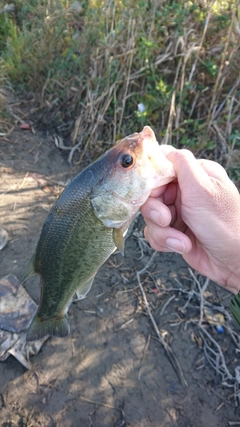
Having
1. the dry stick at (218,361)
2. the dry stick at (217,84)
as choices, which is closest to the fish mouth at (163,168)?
the dry stick at (218,361)

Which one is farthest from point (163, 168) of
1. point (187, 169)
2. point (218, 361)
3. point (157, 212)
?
point (218, 361)

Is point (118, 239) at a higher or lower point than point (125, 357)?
higher

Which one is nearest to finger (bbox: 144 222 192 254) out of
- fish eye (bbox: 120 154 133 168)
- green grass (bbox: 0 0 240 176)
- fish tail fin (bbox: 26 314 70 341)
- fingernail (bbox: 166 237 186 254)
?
fingernail (bbox: 166 237 186 254)

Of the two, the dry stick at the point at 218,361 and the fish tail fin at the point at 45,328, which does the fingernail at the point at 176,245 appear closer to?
the fish tail fin at the point at 45,328

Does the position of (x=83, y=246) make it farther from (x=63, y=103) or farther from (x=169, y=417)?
(x=63, y=103)

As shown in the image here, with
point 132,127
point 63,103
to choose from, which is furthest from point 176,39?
point 63,103

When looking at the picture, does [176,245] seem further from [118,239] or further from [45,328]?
[45,328]
